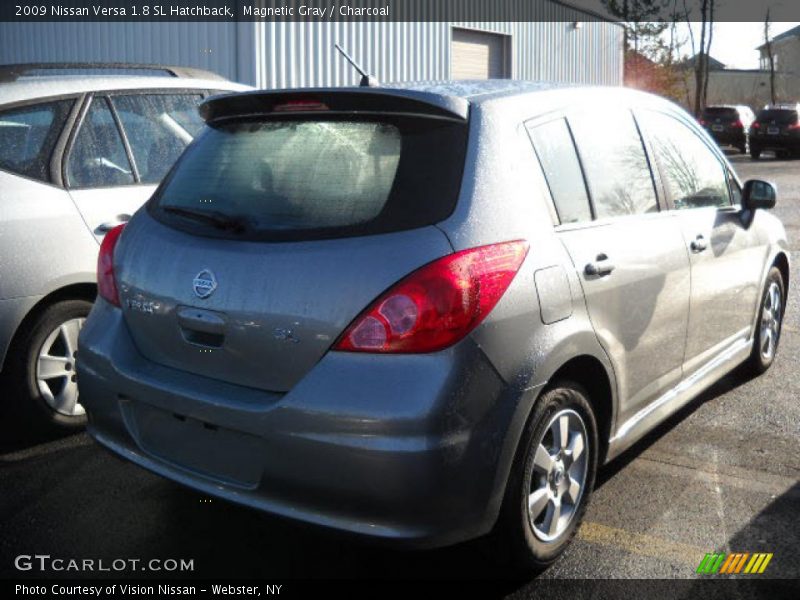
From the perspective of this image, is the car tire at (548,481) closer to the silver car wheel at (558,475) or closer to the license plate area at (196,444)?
the silver car wheel at (558,475)

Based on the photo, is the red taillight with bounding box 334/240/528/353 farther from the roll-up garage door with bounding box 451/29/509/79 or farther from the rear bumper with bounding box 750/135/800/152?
the rear bumper with bounding box 750/135/800/152

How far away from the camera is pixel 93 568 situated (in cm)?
321

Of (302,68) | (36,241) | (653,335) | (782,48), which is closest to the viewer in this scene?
(653,335)

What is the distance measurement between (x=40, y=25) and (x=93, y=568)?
612 inches

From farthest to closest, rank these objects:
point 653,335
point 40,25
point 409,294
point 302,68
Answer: point 40,25 < point 302,68 < point 653,335 < point 409,294

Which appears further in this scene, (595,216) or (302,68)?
(302,68)

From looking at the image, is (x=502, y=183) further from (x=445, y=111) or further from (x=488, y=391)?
(x=488, y=391)

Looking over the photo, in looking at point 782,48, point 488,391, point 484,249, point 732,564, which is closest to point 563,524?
point 732,564

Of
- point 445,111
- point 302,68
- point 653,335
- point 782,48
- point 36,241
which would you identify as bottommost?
point 653,335

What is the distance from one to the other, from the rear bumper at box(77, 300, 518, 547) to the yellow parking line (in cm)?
82

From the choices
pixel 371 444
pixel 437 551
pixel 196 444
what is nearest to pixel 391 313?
pixel 371 444

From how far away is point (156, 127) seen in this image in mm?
4934

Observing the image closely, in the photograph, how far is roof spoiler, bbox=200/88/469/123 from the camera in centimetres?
296

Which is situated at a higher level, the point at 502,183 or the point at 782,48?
the point at 782,48
